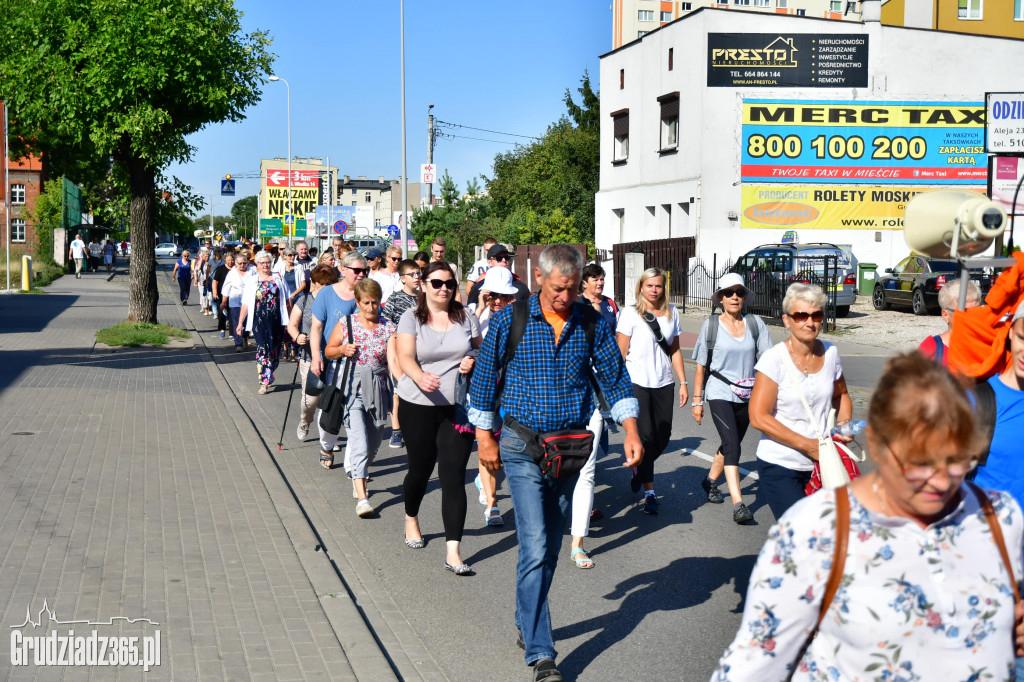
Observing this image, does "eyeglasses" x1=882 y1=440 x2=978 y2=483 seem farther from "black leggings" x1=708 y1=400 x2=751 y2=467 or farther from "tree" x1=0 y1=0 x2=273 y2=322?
"tree" x1=0 y1=0 x2=273 y2=322

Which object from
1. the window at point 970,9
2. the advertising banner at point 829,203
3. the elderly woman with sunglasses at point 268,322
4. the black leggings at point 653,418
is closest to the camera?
the black leggings at point 653,418

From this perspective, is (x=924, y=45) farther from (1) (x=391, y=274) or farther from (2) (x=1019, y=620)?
(2) (x=1019, y=620)

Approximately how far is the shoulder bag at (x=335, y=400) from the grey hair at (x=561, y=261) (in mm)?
3472

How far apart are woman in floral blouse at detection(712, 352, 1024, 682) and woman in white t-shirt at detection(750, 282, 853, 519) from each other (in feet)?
9.28

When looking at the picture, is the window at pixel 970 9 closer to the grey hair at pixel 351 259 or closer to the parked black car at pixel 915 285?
the parked black car at pixel 915 285

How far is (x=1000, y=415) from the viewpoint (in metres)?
3.11

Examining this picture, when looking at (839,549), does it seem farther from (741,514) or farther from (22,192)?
(22,192)

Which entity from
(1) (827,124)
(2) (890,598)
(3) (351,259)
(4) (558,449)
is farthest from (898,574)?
(1) (827,124)

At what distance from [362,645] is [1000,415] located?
302 centimetres

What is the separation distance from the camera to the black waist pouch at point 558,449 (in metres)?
4.64

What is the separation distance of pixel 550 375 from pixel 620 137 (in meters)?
38.3

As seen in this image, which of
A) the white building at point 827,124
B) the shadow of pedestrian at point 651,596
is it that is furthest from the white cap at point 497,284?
the white building at point 827,124

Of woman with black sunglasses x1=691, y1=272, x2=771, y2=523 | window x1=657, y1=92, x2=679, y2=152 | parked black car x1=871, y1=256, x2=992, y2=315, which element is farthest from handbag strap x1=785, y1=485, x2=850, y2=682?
window x1=657, y1=92, x2=679, y2=152

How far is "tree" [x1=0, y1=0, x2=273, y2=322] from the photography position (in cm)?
1828
